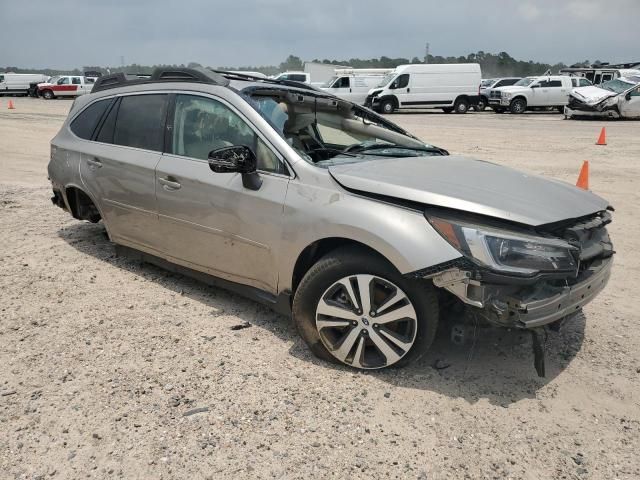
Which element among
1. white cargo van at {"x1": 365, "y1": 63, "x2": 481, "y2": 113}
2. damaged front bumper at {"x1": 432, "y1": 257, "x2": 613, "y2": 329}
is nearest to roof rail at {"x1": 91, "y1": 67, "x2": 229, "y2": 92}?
→ damaged front bumper at {"x1": 432, "y1": 257, "x2": 613, "y2": 329}

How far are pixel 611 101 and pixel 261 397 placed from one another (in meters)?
22.3

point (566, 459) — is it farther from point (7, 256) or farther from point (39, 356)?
point (7, 256)

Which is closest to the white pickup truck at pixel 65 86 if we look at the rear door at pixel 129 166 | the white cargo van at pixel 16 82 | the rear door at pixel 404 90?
the white cargo van at pixel 16 82

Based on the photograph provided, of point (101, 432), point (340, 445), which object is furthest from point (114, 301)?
point (340, 445)

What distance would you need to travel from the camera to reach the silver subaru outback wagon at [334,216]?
273 cm

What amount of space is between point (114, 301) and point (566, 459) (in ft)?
11.0

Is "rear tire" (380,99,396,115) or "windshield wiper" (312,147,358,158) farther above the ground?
"windshield wiper" (312,147,358,158)

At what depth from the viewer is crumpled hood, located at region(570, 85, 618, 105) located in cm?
2090

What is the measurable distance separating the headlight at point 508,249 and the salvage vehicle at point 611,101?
2128 cm

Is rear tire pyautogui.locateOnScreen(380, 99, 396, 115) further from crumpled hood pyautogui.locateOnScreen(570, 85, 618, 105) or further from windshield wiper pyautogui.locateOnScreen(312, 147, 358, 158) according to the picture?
windshield wiper pyautogui.locateOnScreen(312, 147, 358, 158)

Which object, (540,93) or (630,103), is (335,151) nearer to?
(630,103)

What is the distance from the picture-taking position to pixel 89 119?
4.91 meters

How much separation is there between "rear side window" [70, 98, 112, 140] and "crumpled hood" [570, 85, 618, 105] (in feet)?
68.8

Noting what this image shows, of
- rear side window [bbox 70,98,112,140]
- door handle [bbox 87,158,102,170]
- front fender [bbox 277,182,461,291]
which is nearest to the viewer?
front fender [bbox 277,182,461,291]
